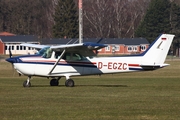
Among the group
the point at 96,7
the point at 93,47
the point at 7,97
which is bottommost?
the point at 7,97

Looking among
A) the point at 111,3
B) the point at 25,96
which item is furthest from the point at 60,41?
the point at 25,96

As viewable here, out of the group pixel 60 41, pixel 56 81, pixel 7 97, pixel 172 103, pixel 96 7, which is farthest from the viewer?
pixel 96 7

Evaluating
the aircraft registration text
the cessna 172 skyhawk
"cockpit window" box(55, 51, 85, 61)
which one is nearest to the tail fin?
the cessna 172 skyhawk

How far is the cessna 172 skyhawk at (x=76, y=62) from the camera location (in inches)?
873

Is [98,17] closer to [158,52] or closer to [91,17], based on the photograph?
[91,17]

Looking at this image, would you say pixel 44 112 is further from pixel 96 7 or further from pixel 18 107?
pixel 96 7

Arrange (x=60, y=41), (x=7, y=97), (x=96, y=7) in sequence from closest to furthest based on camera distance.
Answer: (x=7, y=97) < (x=60, y=41) < (x=96, y=7)

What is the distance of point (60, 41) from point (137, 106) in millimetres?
77981

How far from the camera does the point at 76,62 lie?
2289 cm

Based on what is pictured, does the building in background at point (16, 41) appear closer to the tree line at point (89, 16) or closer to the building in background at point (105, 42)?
the building in background at point (105, 42)

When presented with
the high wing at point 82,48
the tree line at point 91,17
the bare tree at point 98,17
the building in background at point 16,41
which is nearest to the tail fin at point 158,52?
the high wing at point 82,48

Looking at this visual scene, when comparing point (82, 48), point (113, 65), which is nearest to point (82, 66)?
point (82, 48)

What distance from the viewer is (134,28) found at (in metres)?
109

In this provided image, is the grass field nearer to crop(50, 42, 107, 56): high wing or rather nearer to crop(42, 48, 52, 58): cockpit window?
crop(50, 42, 107, 56): high wing
